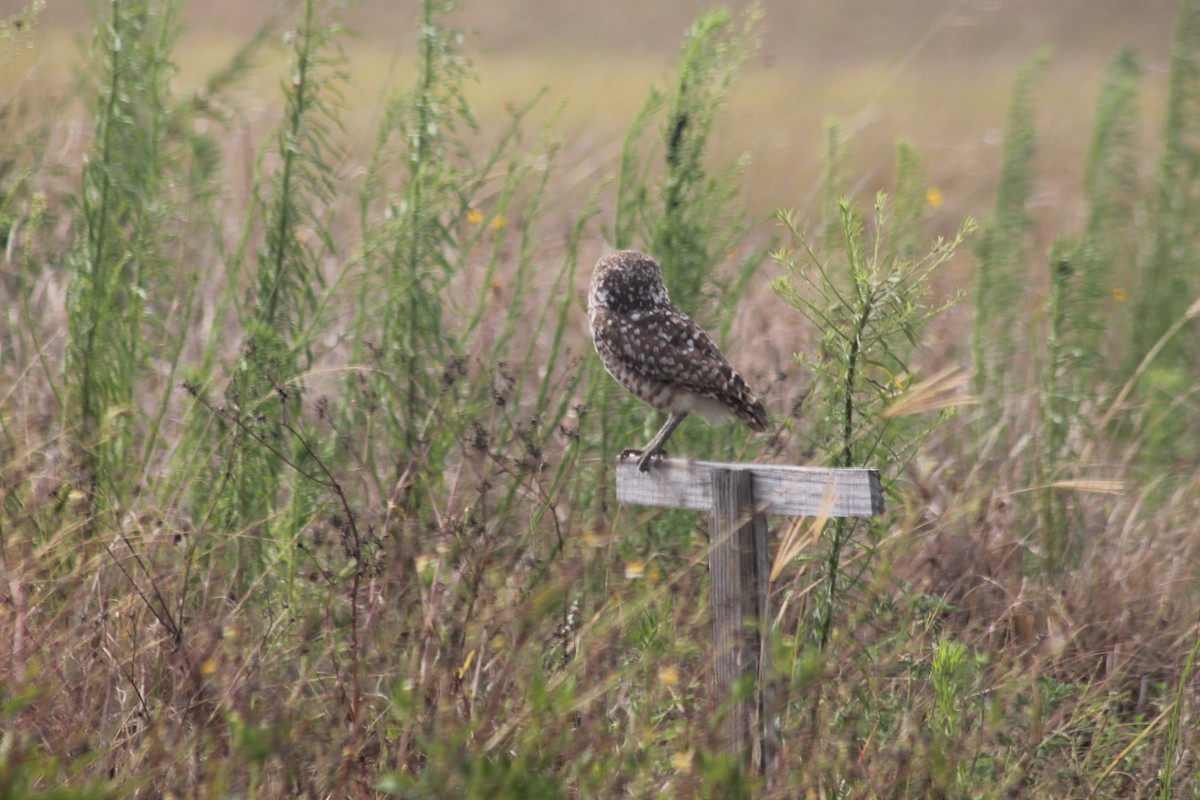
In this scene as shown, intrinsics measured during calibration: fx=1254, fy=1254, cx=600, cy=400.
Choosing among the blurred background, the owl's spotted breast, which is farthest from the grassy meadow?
the blurred background

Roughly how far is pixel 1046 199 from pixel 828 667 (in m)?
8.68

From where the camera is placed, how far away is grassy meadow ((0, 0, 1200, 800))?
9.42ft

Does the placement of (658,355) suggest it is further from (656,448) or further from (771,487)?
(771,487)

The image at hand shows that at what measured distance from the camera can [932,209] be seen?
997 centimetres

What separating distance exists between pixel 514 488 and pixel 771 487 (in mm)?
917

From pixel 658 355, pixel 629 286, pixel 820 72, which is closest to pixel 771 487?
pixel 658 355

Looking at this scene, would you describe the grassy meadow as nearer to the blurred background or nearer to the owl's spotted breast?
the owl's spotted breast

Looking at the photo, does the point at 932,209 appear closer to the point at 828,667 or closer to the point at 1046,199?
the point at 1046,199

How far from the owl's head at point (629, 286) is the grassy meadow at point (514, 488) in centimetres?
22

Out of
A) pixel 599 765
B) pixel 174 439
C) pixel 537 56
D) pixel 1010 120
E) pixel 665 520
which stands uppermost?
pixel 537 56

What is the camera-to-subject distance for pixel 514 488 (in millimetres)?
3627

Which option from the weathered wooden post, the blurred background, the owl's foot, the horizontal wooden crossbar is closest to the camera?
the horizontal wooden crossbar

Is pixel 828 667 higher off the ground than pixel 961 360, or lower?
lower

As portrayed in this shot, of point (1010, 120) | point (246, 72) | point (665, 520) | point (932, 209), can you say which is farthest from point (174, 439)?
point (932, 209)
